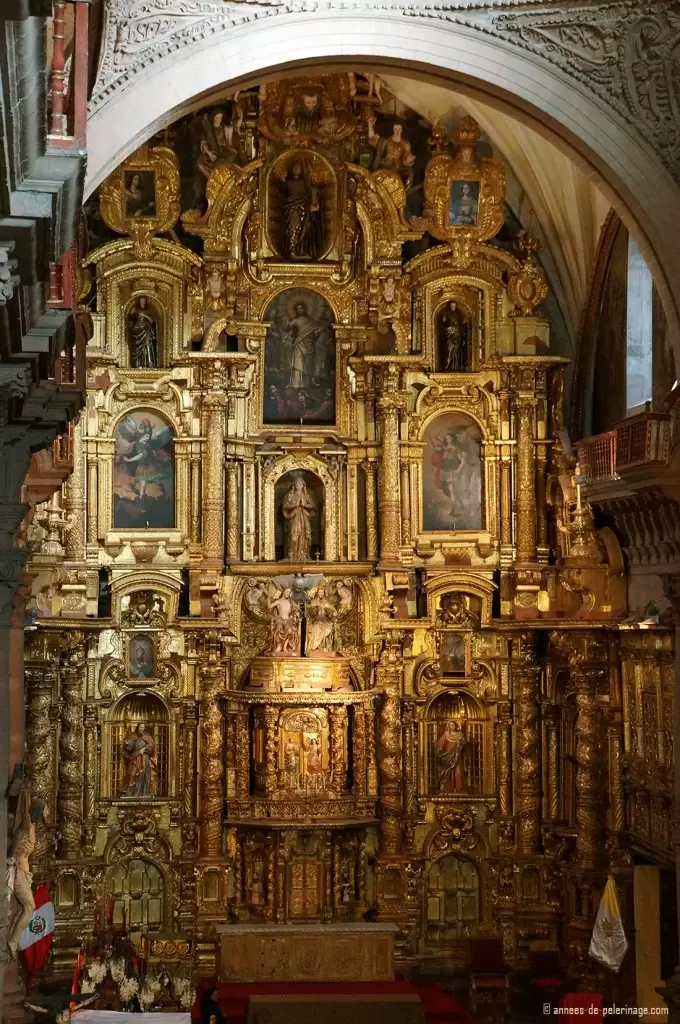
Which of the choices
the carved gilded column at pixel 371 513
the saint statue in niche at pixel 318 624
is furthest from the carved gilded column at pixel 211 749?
the carved gilded column at pixel 371 513

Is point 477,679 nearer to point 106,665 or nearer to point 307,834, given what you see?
point 307,834

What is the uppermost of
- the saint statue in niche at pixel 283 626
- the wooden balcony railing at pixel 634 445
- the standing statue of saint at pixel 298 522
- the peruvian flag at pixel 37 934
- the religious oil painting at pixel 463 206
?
the religious oil painting at pixel 463 206

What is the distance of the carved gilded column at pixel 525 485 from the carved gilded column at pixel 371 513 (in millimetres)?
2149

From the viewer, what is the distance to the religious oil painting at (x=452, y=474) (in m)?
26.5

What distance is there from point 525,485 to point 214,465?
4.67m

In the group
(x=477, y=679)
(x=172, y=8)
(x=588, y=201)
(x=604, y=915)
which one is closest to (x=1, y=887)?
(x=172, y=8)

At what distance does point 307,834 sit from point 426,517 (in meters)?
5.09

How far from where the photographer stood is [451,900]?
25953 mm

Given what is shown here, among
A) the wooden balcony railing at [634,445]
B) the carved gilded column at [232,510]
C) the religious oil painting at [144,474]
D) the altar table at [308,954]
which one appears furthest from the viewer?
the religious oil painting at [144,474]

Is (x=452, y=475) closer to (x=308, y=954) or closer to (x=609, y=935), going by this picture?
(x=609, y=935)

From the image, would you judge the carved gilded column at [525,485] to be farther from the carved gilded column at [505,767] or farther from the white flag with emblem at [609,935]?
the white flag with emblem at [609,935]

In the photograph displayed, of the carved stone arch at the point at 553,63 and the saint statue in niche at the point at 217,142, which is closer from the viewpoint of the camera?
the carved stone arch at the point at 553,63

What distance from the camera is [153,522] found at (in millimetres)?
25953

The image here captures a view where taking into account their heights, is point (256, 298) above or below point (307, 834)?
above
